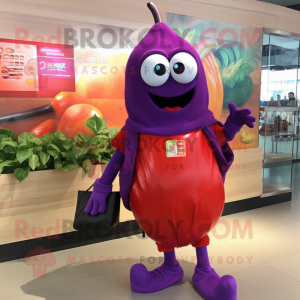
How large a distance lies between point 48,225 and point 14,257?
12.9 inches

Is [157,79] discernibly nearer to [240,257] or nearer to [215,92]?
[240,257]

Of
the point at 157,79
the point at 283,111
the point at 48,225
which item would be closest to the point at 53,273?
the point at 48,225

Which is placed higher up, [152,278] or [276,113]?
[276,113]

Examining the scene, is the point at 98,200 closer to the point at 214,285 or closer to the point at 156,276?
the point at 156,276

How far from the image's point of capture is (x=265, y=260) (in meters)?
2.36

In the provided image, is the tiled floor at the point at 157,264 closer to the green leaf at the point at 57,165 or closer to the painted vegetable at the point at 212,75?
the green leaf at the point at 57,165

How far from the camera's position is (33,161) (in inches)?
88.5

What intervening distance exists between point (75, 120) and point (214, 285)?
5.55ft

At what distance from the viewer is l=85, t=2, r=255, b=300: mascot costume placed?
163 centimetres

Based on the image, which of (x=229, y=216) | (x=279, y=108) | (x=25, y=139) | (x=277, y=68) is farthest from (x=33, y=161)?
(x=277, y=68)

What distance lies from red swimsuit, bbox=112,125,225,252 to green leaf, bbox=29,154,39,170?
34.5 inches

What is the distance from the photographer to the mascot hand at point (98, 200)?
184cm

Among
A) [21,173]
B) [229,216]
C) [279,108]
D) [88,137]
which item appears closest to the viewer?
[21,173]

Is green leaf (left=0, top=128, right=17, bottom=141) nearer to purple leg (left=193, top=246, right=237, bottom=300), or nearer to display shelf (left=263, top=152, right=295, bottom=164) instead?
purple leg (left=193, top=246, right=237, bottom=300)
